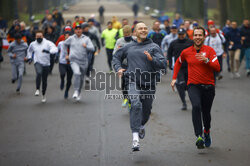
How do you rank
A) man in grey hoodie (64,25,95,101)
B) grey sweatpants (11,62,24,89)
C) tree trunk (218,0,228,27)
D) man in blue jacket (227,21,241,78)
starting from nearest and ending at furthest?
man in grey hoodie (64,25,95,101), grey sweatpants (11,62,24,89), man in blue jacket (227,21,241,78), tree trunk (218,0,228,27)

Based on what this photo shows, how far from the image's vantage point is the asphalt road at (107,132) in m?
7.85

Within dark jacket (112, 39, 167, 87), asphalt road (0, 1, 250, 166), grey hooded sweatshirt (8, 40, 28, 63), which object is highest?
dark jacket (112, 39, 167, 87)

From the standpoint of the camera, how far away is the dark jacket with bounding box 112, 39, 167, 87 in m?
8.00

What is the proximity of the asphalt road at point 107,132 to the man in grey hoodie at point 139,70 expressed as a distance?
70cm

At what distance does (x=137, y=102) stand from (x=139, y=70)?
501 millimetres

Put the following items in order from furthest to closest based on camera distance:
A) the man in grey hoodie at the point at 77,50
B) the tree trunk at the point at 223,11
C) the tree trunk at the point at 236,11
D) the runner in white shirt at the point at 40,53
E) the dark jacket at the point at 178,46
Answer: the tree trunk at the point at 223,11 < the tree trunk at the point at 236,11 < the runner in white shirt at the point at 40,53 < the man in grey hoodie at the point at 77,50 < the dark jacket at the point at 178,46

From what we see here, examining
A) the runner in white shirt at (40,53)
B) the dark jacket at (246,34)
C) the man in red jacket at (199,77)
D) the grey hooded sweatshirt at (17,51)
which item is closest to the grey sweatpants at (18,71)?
the grey hooded sweatshirt at (17,51)

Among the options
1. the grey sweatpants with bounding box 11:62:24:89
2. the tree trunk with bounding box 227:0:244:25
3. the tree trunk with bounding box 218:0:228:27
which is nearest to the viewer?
the grey sweatpants with bounding box 11:62:24:89

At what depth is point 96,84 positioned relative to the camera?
1702cm

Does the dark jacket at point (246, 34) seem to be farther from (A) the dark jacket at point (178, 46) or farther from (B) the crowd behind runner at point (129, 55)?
(A) the dark jacket at point (178, 46)

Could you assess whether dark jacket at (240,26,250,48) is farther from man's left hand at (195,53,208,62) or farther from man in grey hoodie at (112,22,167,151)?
man in grey hoodie at (112,22,167,151)

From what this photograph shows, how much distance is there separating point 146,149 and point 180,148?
Answer: 56cm

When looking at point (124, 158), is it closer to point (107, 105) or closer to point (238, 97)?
point (107, 105)

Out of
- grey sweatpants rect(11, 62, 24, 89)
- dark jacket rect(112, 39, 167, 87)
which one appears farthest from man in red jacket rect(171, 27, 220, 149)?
grey sweatpants rect(11, 62, 24, 89)
